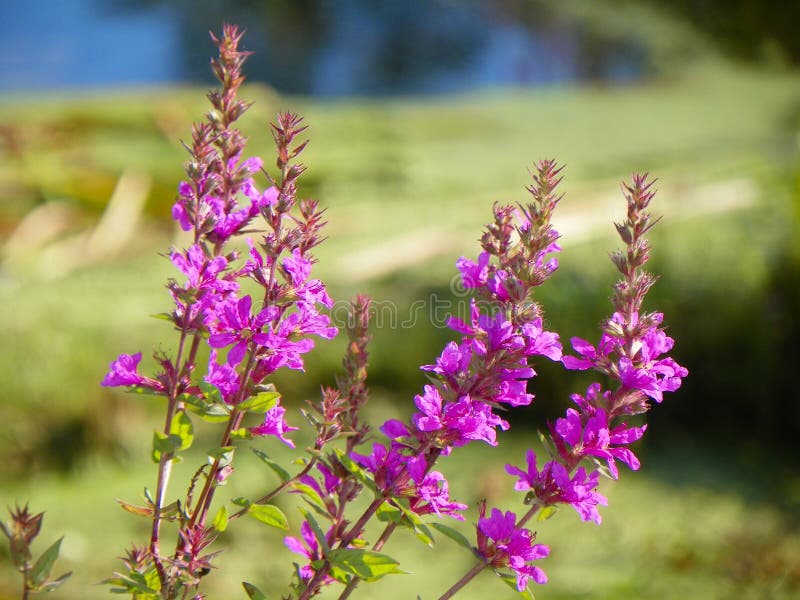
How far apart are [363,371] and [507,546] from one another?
12cm

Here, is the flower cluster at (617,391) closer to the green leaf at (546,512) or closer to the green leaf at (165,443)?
the green leaf at (546,512)

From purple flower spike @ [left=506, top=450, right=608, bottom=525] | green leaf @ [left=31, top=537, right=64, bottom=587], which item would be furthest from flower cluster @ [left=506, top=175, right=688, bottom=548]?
green leaf @ [left=31, top=537, right=64, bottom=587]

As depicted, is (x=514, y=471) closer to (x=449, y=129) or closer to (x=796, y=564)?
(x=796, y=564)

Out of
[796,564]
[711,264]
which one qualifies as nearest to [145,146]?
[711,264]

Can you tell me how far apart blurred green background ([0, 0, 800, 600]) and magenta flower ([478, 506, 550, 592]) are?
24cm

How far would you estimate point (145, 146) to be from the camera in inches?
114

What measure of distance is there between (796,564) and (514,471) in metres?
0.77

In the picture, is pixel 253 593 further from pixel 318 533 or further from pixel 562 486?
pixel 562 486

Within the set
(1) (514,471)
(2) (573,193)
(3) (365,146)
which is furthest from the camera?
(3) (365,146)

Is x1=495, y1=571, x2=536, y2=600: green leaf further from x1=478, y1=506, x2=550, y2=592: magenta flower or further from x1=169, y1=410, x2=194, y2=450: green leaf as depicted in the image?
x1=169, y1=410, x2=194, y2=450: green leaf

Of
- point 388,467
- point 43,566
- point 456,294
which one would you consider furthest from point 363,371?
point 456,294

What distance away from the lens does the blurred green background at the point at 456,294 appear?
3.70ft

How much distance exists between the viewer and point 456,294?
151cm

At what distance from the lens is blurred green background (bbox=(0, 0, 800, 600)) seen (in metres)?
1.13
